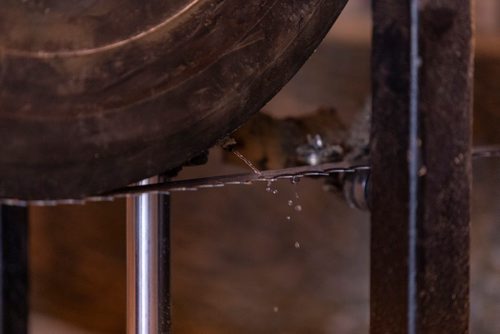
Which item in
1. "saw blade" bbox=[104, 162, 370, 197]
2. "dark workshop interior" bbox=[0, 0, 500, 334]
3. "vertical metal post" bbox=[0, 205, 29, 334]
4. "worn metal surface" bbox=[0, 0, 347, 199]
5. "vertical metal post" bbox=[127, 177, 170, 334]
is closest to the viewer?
"worn metal surface" bbox=[0, 0, 347, 199]

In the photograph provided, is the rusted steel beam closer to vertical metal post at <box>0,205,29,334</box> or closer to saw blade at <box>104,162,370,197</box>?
saw blade at <box>104,162,370,197</box>

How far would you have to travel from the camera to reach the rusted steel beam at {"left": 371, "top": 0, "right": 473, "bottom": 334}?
662 mm

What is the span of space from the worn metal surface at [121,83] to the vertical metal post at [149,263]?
17cm

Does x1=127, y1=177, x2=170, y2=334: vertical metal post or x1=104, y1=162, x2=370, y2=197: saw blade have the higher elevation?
x1=104, y1=162, x2=370, y2=197: saw blade

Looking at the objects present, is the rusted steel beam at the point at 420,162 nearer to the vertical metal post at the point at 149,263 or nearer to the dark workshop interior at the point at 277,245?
the vertical metal post at the point at 149,263

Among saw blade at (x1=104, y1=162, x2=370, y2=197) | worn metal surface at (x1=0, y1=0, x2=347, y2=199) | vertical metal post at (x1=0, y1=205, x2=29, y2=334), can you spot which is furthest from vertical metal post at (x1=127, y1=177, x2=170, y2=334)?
vertical metal post at (x1=0, y1=205, x2=29, y2=334)

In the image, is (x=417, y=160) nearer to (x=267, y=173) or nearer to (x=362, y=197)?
(x=267, y=173)

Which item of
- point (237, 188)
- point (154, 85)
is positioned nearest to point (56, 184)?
point (154, 85)

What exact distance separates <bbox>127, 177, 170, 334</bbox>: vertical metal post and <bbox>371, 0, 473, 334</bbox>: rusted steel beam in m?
0.23

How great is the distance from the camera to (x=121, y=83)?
60cm

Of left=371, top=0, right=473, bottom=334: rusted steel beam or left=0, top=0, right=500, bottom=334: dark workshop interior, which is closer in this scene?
left=371, top=0, right=473, bottom=334: rusted steel beam

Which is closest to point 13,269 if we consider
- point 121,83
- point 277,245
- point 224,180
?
point 224,180

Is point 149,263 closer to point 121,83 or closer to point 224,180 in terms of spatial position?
point 224,180

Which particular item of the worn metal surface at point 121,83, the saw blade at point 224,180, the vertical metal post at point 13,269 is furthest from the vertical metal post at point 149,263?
the vertical metal post at point 13,269
